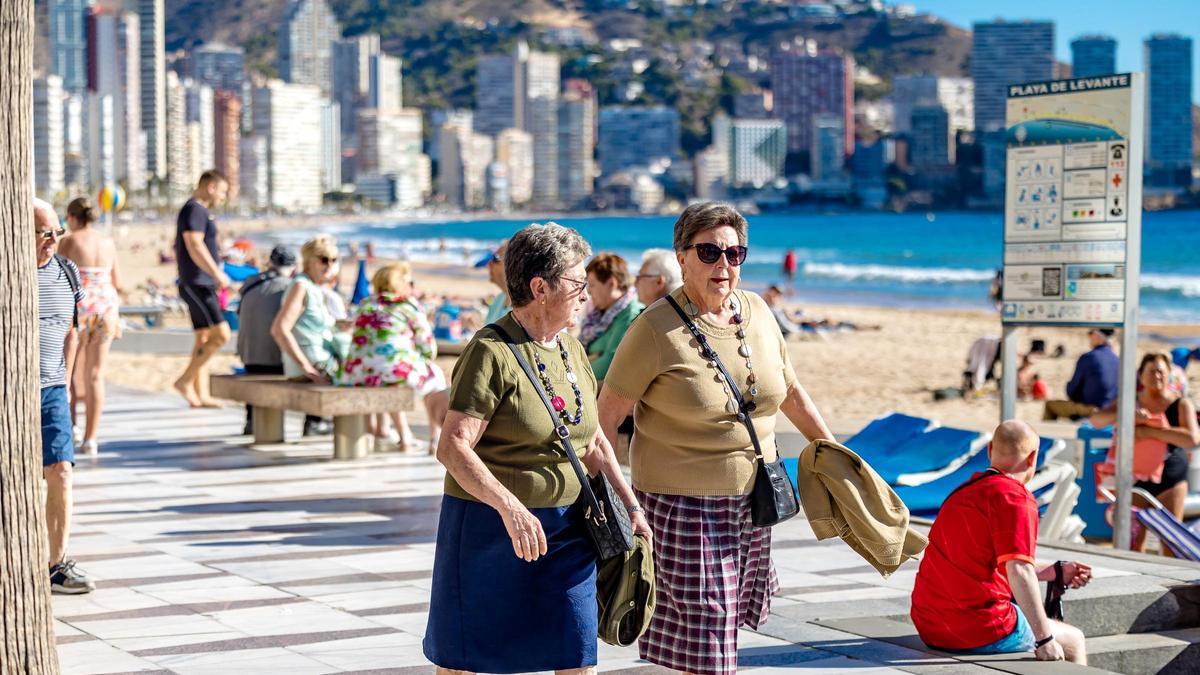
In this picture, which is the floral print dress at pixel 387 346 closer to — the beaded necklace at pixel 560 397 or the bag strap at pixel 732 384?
the bag strap at pixel 732 384

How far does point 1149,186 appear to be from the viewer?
146 m

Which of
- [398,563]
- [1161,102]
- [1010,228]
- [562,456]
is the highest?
[1161,102]

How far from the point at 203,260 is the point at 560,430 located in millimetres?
7884

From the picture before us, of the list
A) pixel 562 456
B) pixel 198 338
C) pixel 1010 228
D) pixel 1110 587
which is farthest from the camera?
pixel 198 338

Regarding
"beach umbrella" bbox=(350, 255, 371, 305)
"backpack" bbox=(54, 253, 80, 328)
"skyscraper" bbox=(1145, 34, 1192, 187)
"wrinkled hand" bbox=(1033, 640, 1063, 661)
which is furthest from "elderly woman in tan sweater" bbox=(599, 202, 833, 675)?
"skyscraper" bbox=(1145, 34, 1192, 187)

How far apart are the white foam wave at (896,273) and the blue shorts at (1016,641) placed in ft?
157

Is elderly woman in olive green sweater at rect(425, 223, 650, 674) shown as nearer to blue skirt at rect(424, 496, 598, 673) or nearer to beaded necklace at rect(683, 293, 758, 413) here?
blue skirt at rect(424, 496, 598, 673)

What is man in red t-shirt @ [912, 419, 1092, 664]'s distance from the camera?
4.67m

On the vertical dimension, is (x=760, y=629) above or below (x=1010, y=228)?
below

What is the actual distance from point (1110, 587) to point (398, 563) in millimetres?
2713

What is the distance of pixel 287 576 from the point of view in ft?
20.4

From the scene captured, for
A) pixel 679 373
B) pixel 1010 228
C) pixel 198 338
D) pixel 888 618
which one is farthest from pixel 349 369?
pixel 679 373

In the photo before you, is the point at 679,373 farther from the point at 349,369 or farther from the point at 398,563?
the point at 349,369

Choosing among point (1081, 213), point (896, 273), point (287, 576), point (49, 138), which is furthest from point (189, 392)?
point (49, 138)
